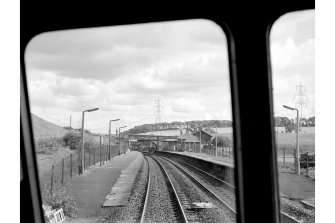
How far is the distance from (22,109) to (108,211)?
4953 mm

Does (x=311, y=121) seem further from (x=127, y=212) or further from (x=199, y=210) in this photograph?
(x=127, y=212)

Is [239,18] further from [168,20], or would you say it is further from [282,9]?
[168,20]

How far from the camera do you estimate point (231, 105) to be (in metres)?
2.42

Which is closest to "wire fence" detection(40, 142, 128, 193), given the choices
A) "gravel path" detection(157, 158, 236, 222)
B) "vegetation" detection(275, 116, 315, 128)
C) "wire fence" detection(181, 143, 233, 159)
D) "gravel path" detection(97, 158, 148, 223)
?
"gravel path" detection(97, 158, 148, 223)

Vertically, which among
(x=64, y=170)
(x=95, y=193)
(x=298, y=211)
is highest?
(x=64, y=170)

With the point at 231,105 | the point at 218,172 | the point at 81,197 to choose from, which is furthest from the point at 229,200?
the point at 231,105

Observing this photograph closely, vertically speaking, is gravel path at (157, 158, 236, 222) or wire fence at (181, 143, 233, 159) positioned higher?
wire fence at (181, 143, 233, 159)

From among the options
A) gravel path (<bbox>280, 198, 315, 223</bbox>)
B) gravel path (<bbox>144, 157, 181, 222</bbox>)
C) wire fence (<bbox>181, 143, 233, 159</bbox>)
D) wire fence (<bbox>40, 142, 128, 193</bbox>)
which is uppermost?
wire fence (<bbox>181, 143, 233, 159</bbox>)

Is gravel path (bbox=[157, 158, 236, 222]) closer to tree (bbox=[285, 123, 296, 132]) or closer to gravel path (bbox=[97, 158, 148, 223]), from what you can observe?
gravel path (bbox=[97, 158, 148, 223])

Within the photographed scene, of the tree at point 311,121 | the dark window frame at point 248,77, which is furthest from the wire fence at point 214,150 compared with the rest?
the tree at point 311,121

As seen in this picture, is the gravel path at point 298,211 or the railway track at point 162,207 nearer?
the gravel path at point 298,211

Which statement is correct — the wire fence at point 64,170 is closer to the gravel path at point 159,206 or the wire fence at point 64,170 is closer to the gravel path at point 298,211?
the gravel path at point 159,206

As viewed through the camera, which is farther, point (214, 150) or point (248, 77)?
point (214, 150)

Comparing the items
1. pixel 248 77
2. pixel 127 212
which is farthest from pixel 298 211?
pixel 248 77
